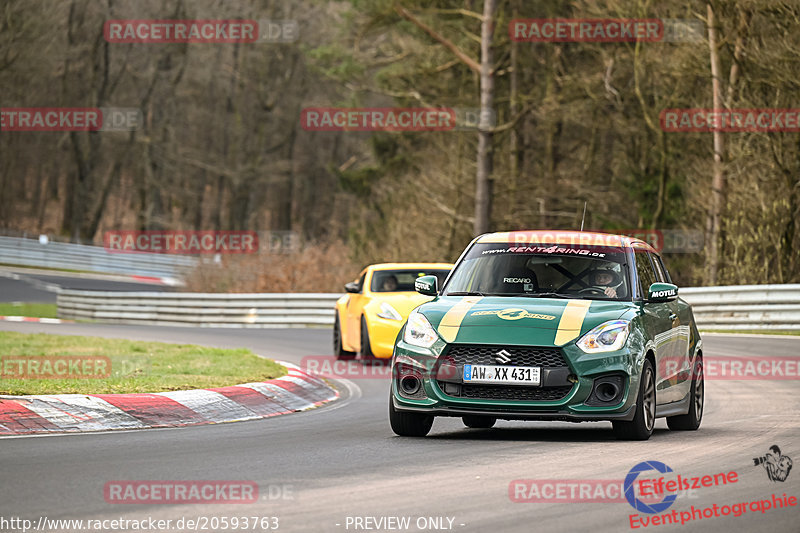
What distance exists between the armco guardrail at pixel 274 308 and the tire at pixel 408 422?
15751 mm

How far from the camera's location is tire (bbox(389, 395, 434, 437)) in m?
10.5

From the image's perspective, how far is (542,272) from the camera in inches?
445

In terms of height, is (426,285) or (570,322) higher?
(426,285)

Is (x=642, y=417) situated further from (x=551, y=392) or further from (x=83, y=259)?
(x=83, y=259)

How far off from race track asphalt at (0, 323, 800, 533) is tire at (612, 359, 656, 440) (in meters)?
0.10

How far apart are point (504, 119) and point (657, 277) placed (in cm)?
3344

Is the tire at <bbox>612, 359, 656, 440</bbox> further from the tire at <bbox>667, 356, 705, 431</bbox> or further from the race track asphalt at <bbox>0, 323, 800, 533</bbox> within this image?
the tire at <bbox>667, 356, 705, 431</bbox>

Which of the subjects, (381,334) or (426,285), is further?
(381,334)

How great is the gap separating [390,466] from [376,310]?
10.6 meters

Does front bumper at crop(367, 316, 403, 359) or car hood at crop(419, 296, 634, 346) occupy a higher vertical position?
car hood at crop(419, 296, 634, 346)

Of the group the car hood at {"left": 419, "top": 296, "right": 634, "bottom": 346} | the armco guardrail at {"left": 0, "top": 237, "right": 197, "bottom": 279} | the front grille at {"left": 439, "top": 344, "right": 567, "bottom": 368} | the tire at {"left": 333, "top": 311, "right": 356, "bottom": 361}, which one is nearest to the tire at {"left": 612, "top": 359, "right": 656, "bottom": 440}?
the car hood at {"left": 419, "top": 296, "right": 634, "bottom": 346}

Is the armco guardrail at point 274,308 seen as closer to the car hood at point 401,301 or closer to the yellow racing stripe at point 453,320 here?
the car hood at point 401,301

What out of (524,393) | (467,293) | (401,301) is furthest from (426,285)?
(401,301)

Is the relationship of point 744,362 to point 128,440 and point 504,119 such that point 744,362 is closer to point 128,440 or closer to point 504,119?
point 128,440
